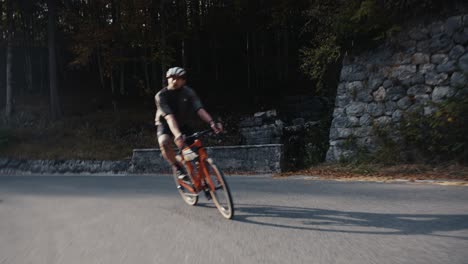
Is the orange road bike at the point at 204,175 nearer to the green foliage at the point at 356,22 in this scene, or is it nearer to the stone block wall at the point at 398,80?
the stone block wall at the point at 398,80

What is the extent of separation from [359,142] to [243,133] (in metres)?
7.33

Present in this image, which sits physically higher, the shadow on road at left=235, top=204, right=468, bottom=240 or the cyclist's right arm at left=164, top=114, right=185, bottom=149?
the cyclist's right arm at left=164, top=114, right=185, bottom=149

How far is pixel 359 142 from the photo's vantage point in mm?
12414

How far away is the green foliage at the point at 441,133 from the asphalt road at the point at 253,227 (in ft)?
8.95

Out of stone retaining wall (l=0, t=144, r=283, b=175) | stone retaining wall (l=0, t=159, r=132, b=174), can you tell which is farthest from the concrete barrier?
stone retaining wall (l=0, t=159, r=132, b=174)

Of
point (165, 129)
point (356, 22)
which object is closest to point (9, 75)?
point (356, 22)

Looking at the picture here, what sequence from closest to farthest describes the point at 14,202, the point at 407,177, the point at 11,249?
the point at 11,249 < the point at 14,202 < the point at 407,177

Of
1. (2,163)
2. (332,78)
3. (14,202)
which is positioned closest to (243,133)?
(332,78)

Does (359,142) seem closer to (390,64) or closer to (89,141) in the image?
(390,64)

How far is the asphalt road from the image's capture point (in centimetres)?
416

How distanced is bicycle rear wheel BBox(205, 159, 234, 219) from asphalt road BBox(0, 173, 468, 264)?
0.14 m

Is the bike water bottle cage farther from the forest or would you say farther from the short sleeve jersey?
the forest

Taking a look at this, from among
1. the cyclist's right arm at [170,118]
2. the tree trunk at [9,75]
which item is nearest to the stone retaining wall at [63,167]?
the tree trunk at [9,75]

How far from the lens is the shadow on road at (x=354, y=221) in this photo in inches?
189
